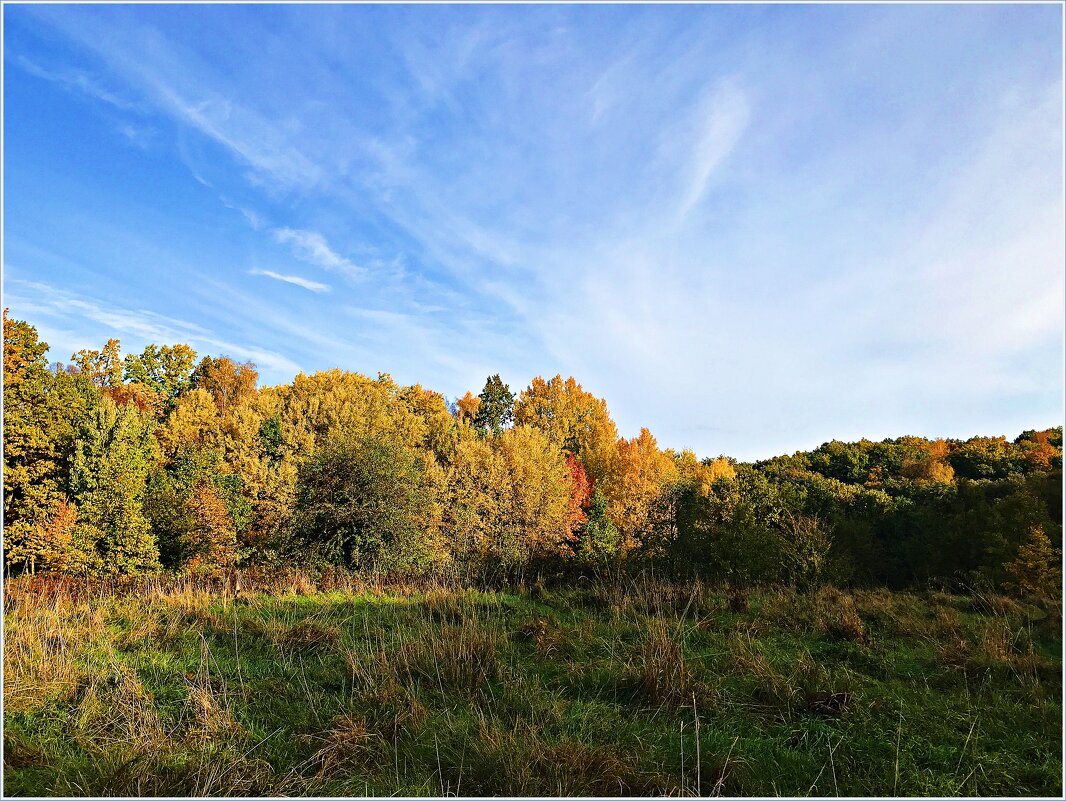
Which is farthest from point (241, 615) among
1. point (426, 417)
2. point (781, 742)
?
point (426, 417)

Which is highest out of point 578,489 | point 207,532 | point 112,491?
point 578,489

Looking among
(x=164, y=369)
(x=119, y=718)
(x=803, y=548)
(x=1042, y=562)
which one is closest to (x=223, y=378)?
(x=164, y=369)

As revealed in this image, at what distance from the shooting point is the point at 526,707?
4445mm

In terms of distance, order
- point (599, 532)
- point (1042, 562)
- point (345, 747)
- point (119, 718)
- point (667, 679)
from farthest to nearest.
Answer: point (599, 532)
point (667, 679)
point (119, 718)
point (1042, 562)
point (345, 747)

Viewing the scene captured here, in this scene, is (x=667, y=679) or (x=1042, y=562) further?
(x=667, y=679)

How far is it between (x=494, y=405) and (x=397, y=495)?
111 ft

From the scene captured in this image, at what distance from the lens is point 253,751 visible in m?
3.80

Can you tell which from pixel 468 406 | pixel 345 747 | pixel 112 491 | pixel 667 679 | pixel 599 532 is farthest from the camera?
pixel 468 406

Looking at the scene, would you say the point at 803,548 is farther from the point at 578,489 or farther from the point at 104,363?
the point at 104,363

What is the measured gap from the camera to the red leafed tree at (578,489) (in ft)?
115

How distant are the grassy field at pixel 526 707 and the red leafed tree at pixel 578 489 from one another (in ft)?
90.2

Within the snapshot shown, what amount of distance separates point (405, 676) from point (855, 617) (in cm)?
612

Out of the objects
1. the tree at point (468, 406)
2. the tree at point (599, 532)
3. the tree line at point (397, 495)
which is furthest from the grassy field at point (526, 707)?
the tree at point (468, 406)

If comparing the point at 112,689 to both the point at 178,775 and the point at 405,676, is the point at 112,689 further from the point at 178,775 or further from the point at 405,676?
the point at 405,676
